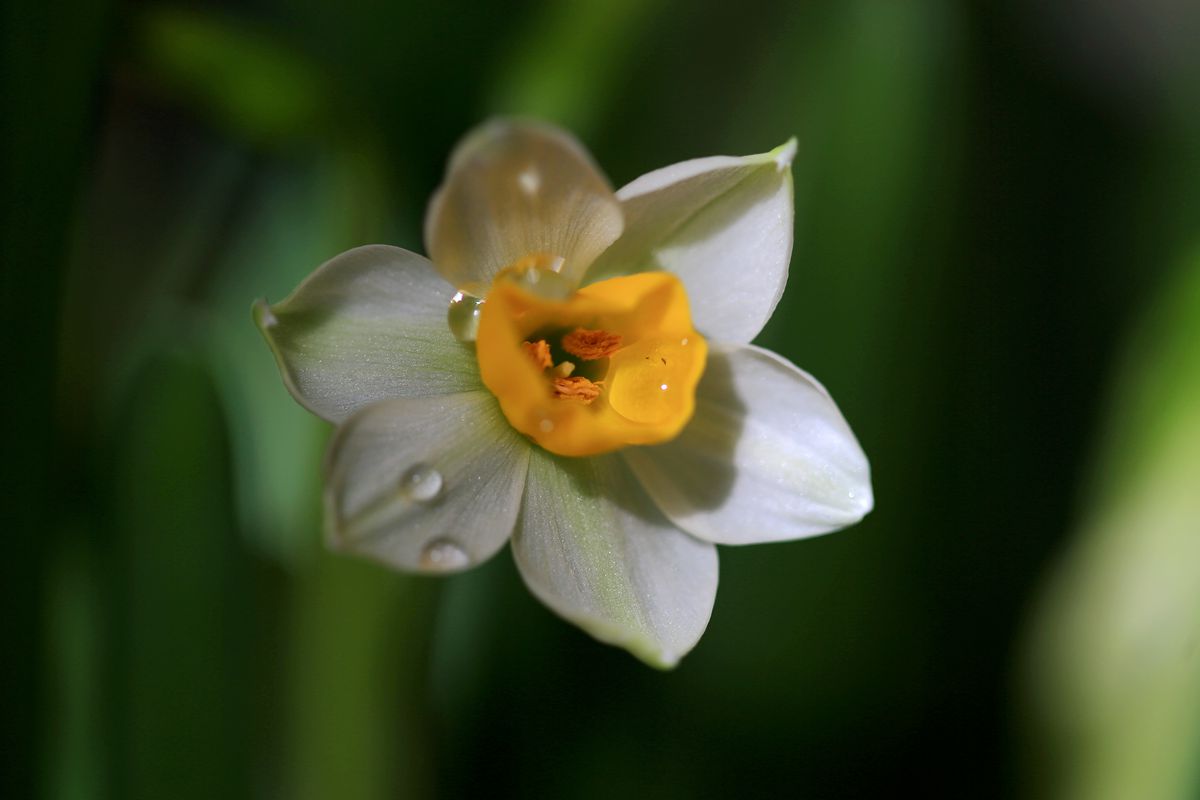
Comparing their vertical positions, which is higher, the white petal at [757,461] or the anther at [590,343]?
the anther at [590,343]

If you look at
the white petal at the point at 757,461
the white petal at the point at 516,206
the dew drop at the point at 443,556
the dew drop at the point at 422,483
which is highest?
the white petal at the point at 516,206

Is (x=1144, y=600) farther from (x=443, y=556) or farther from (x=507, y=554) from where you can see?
(x=443, y=556)

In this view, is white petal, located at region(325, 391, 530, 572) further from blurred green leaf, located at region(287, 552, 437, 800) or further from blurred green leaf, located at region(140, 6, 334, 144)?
→ blurred green leaf, located at region(140, 6, 334, 144)

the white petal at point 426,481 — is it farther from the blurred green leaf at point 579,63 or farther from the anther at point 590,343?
the blurred green leaf at point 579,63

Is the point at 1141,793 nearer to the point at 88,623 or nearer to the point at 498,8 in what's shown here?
the point at 88,623

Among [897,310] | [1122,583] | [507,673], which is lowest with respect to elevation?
[507,673]

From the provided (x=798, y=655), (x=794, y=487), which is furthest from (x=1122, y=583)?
(x=794, y=487)

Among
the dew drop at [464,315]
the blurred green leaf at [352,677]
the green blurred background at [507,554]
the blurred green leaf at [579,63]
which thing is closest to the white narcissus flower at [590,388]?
the dew drop at [464,315]
